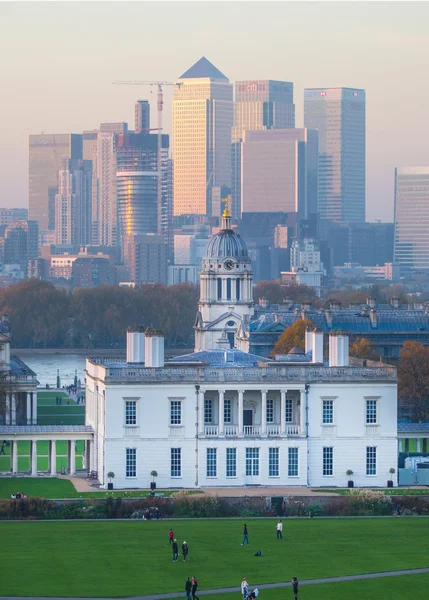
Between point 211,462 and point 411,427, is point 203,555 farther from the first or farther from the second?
point 411,427

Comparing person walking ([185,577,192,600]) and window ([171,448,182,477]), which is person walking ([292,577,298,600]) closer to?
person walking ([185,577,192,600])

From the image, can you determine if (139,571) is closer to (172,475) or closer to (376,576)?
(376,576)

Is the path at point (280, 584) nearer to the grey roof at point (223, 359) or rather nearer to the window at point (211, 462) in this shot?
the window at point (211, 462)

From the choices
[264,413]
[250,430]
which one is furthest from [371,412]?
[250,430]

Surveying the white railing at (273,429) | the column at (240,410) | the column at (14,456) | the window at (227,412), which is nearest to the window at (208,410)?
the window at (227,412)

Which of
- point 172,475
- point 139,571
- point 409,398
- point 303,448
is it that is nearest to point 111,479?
point 172,475

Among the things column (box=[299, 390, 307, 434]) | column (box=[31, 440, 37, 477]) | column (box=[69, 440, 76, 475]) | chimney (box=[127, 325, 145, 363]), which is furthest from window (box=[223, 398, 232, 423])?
column (box=[31, 440, 37, 477])
